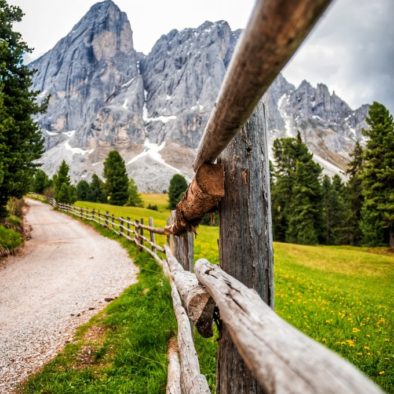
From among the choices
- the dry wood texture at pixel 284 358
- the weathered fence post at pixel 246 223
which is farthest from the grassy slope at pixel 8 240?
the dry wood texture at pixel 284 358

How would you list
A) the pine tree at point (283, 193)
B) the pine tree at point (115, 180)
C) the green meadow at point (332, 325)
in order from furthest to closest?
the pine tree at point (115, 180) < the pine tree at point (283, 193) < the green meadow at point (332, 325)

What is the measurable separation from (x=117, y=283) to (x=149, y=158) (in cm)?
14310

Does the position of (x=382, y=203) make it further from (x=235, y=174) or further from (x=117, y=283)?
(x=235, y=174)

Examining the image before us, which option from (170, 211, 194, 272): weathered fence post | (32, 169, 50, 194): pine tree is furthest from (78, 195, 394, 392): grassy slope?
(32, 169, 50, 194): pine tree

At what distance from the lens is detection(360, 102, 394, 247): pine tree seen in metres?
27.3

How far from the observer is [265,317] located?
1096 millimetres

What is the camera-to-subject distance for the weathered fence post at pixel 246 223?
6.07 feet

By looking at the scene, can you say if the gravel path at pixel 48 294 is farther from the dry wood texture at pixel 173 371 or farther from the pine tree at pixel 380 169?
the pine tree at pixel 380 169

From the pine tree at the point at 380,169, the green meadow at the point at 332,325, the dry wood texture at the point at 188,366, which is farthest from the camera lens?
the pine tree at the point at 380,169

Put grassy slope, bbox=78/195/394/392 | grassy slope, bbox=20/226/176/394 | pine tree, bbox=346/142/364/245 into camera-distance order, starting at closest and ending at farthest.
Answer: grassy slope, bbox=20/226/176/394, grassy slope, bbox=78/195/394/392, pine tree, bbox=346/142/364/245

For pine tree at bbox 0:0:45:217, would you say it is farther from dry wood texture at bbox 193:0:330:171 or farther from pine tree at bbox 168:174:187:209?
pine tree at bbox 168:174:187:209

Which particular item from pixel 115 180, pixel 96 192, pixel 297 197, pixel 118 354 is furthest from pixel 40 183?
pixel 118 354

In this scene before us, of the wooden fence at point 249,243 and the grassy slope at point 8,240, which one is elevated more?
the wooden fence at point 249,243

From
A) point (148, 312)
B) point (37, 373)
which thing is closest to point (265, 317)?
point (37, 373)
